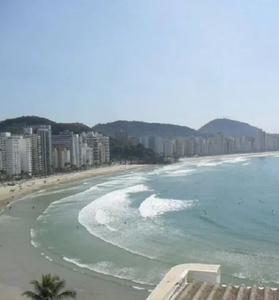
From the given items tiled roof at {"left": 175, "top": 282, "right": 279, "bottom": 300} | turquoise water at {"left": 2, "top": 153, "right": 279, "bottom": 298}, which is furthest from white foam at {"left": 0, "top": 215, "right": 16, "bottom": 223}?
tiled roof at {"left": 175, "top": 282, "right": 279, "bottom": 300}

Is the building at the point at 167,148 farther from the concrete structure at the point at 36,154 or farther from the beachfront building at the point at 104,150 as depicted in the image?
the concrete structure at the point at 36,154

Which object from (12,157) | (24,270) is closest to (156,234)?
(24,270)

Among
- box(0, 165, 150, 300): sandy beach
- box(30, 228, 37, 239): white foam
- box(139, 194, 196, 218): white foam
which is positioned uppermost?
box(139, 194, 196, 218): white foam

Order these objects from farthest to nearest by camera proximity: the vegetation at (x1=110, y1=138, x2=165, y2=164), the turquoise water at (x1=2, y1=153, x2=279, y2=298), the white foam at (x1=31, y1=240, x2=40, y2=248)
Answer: the vegetation at (x1=110, y1=138, x2=165, y2=164) < the white foam at (x1=31, y1=240, x2=40, y2=248) < the turquoise water at (x1=2, y1=153, x2=279, y2=298)

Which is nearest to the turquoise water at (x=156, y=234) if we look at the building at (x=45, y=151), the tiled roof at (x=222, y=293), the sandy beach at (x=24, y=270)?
the sandy beach at (x=24, y=270)

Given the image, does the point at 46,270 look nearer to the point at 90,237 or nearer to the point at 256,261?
the point at 90,237

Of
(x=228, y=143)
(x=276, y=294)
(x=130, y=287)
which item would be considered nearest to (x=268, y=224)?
(x=130, y=287)

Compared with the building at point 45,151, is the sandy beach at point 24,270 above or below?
below

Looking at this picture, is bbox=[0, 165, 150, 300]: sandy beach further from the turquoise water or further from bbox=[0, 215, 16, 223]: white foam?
the turquoise water
